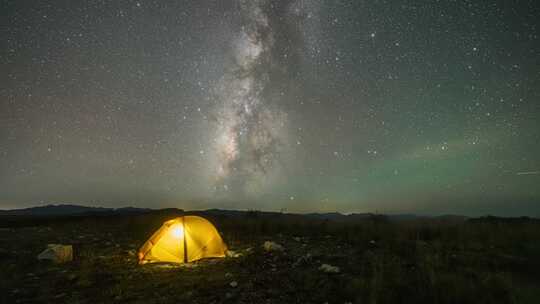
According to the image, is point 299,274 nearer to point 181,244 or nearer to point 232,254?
point 232,254

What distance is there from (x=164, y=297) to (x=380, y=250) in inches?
257

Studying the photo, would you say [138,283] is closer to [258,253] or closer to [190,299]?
[190,299]

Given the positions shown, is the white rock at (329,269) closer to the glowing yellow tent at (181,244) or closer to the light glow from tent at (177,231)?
the glowing yellow tent at (181,244)

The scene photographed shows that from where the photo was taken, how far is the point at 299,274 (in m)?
6.63

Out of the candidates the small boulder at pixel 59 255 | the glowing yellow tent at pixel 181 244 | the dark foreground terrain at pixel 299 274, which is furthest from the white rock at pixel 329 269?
the small boulder at pixel 59 255

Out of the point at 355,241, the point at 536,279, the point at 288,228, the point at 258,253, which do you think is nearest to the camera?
the point at 536,279

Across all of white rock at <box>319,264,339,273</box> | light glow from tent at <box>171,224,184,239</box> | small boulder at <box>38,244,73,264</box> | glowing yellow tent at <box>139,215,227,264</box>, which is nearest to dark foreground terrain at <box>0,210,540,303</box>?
white rock at <box>319,264,339,273</box>

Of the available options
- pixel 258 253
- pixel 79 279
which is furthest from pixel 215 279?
pixel 79 279

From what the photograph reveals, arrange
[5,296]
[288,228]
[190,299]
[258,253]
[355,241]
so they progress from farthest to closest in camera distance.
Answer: [288,228] → [355,241] → [258,253] → [5,296] → [190,299]

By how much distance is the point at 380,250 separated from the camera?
30.1 feet

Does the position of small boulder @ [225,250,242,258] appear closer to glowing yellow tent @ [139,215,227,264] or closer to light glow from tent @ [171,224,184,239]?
glowing yellow tent @ [139,215,227,264]

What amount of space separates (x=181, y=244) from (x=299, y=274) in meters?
3.67

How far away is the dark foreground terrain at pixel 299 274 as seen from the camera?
17.4 ft

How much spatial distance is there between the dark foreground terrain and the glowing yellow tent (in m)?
0.39
